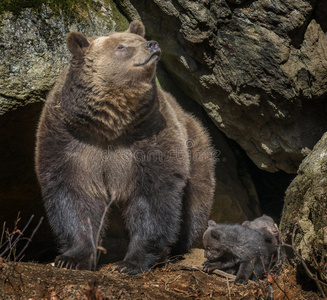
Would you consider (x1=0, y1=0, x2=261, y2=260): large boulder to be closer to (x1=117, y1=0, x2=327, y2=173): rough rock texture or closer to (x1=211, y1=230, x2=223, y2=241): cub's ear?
(x1=117, y1=0, x2=327, y2=173): rough rock texture

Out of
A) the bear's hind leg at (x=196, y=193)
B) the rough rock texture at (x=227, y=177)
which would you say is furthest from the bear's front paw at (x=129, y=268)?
the rough rock texture at (x=227, y=177)

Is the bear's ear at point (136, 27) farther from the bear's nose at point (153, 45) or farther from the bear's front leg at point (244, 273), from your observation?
the bear's front leg at point (244, 273)

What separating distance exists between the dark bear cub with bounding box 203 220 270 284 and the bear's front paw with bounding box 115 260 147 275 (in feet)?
2.74

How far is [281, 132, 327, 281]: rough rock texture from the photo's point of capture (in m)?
4.07

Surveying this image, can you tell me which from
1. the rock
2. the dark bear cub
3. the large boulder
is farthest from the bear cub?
the rock

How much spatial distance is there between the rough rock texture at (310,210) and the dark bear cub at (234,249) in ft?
2.05

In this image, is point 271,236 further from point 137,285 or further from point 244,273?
point 137,285

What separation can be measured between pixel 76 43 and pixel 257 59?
101 inches

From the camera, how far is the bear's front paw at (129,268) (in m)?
5.18

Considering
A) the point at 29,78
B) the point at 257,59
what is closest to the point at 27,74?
the point at 29,78

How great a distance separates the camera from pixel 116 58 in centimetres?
539

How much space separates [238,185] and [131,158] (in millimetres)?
3994

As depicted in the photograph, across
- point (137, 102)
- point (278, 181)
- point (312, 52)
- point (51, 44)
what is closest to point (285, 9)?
point (312, 52)

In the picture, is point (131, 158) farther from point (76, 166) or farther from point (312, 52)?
point (312, 52)
